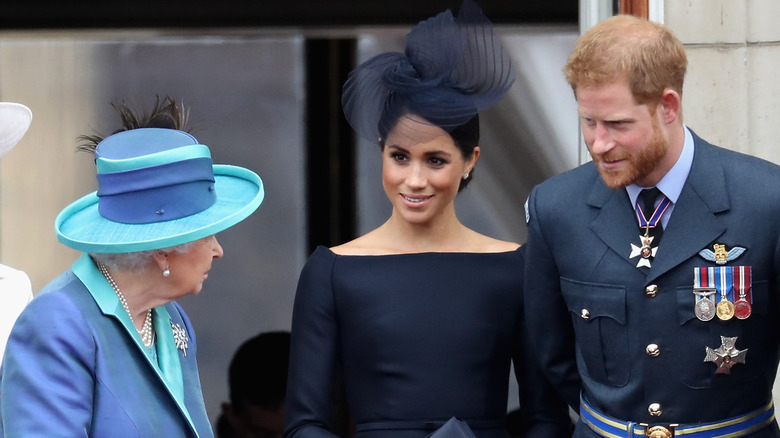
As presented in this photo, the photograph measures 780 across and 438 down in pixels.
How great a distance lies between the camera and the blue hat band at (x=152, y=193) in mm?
2707

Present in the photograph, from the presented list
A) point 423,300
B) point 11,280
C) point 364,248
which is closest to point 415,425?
point 423,300

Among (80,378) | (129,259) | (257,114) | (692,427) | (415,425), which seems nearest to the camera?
(80,378)

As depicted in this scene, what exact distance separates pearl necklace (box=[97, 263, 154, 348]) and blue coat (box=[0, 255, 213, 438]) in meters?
0.04

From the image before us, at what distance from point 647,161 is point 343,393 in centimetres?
284

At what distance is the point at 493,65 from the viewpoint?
3350 mm

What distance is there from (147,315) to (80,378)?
31 centimetres

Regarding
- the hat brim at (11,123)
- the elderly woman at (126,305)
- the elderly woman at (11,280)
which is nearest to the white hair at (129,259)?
the elderly woman at (126,305)

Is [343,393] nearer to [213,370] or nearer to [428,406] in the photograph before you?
[213,370]

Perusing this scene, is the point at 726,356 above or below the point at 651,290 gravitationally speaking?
below

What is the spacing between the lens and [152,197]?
2.72 meters

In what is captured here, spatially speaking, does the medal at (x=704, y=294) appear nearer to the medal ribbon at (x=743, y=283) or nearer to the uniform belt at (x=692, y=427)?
the medal ribbon at (x=743, y=283)

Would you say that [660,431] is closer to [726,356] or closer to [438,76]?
[726,356]

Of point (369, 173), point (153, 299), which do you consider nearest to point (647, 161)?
point (153, 299)

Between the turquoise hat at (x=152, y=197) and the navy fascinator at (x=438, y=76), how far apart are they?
67 cm
